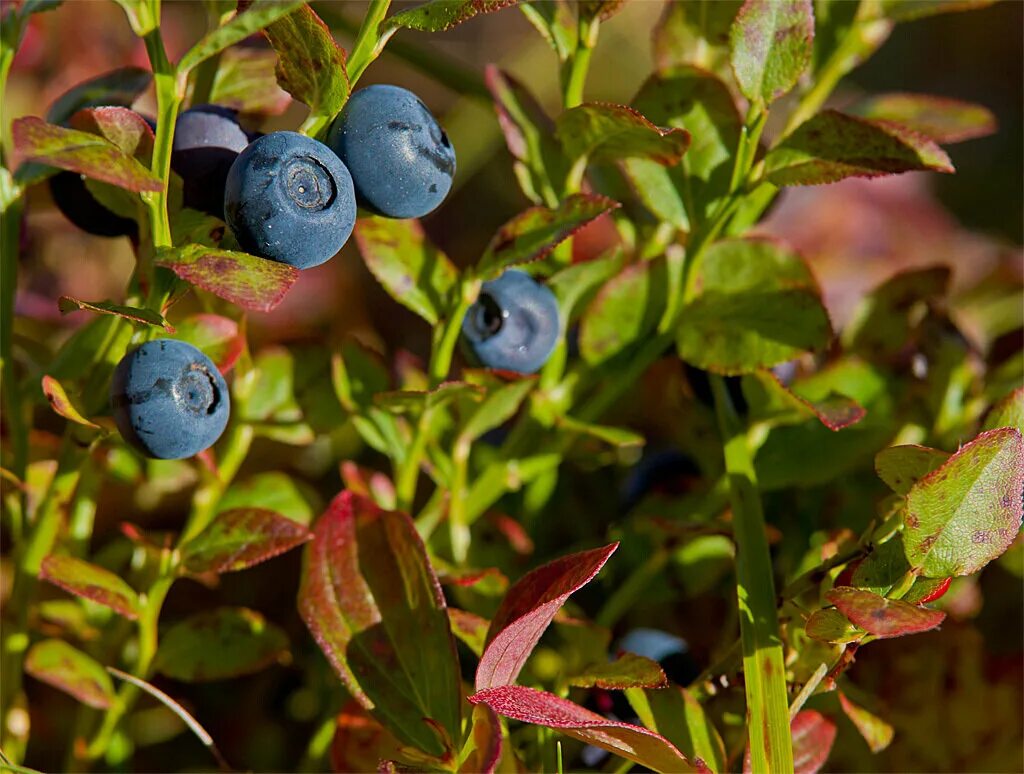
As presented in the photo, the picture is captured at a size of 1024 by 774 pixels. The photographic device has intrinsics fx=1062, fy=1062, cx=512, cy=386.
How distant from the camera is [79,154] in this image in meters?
0.55

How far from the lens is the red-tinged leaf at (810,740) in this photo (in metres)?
0.74

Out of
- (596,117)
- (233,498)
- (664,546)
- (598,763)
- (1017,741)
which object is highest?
(596,117)

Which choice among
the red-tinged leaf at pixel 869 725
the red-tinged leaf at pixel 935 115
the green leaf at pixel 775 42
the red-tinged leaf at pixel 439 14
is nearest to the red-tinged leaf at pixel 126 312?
the red-tinged leaf at pixel 439 14

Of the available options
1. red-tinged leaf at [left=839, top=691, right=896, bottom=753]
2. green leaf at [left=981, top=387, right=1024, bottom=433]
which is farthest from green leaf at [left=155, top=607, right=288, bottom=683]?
green leaf at [left=981, top=387, right=1024, bottom=433]

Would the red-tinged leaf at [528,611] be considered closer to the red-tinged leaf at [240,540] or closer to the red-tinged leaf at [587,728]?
the red-tinged leaf at [587,728]

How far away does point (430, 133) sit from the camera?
685mm

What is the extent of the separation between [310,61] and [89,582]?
0.39 m

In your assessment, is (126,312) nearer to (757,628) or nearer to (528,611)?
(528,611)

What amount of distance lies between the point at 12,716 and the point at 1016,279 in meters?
1.19

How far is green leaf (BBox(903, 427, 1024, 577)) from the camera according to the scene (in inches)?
24.5

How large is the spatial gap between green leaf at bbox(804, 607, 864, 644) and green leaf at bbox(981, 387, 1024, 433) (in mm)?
174

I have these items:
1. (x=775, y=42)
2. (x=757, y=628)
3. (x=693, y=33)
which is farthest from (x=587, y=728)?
(x=693, y=33)

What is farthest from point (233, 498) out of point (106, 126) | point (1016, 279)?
point (1016, 279)

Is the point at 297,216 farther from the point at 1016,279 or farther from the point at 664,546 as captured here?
the point at 1016,279
